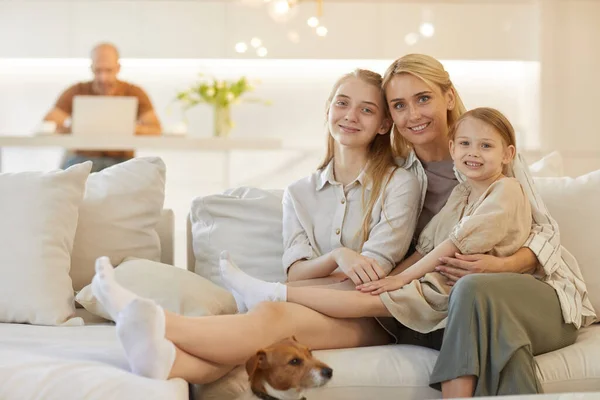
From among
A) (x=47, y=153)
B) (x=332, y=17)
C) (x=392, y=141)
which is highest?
(x=332, y=17)

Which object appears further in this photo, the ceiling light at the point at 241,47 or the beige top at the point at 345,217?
the ceiling light at the point at 241,47

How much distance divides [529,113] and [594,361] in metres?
4.31

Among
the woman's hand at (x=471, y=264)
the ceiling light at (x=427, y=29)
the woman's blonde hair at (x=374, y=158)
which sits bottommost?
the woman's hand at (x=471, y=264)

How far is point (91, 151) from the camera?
199 inches

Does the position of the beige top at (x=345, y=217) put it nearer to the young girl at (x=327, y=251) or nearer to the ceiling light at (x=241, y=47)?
the young girl at (x=327, y=251)

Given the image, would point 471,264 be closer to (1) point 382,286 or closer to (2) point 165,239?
(1) point 382,286

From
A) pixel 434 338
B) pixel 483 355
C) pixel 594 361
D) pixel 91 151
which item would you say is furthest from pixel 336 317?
pixel 91 151

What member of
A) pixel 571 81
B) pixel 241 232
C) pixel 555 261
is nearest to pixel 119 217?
pixel 241 232

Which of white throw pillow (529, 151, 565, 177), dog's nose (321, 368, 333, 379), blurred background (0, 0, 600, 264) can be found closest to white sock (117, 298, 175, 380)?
dog's nose (321, 368, 333, 379)

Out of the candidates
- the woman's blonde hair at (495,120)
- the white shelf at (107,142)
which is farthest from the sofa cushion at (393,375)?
the white shelf at (107,142)

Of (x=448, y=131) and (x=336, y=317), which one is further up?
(x=448, y=131)

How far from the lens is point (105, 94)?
528cm

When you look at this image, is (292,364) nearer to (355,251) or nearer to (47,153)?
(355,251)

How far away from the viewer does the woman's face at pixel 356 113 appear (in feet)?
7.82
